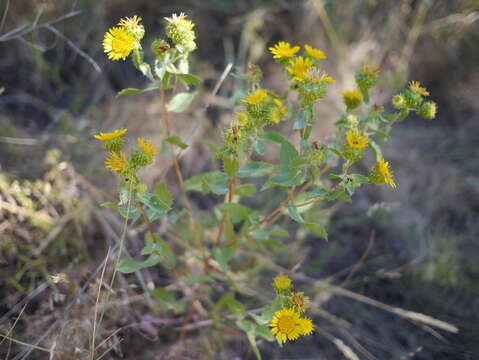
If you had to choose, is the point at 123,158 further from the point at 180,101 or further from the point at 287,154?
the point at 287,154

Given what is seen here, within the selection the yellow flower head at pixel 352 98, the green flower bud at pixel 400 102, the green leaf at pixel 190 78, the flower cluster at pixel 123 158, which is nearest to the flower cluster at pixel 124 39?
the green leaf at pixel 190 78

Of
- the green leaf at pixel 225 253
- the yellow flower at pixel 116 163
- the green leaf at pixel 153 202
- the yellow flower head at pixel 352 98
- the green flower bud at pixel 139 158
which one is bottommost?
the green leaf at pixel 225 253

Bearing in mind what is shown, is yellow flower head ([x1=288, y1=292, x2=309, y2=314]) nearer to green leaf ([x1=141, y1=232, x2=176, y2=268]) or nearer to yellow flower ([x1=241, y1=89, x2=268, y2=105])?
green leaf ([x1=141, y1=232, x2=176, y2=268])

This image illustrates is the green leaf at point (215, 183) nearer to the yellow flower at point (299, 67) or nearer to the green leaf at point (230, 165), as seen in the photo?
the green leaf at point (230, 165)

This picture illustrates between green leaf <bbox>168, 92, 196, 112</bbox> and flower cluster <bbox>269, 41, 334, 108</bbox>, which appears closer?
flower cluster <bbox>269, 41, 334, 108</bbox>

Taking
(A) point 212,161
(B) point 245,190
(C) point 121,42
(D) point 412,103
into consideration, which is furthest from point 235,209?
(A) point 212,161

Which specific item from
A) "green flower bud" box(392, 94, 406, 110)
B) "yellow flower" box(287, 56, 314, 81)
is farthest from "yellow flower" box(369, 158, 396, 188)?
"yellow flower" box(287, 56, 314, 81)

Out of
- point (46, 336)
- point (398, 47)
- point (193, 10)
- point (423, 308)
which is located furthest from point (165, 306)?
point (398, 47)
